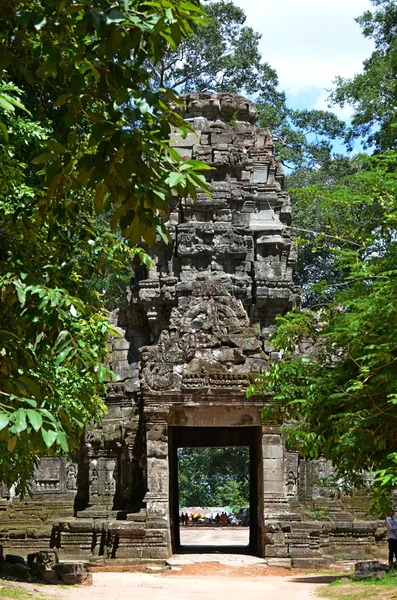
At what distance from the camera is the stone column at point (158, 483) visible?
17.1 meters

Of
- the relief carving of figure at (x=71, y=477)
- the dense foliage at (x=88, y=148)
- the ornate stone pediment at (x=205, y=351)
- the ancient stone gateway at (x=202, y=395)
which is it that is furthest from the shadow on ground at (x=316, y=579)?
the dense foliage at (x=88, y=148)

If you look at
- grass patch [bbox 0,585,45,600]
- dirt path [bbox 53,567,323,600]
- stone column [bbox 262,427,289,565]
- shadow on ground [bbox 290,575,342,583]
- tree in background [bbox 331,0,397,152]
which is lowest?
dirt path [bbox 53,567,323,600]

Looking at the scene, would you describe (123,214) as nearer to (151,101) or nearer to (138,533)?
(151,101)

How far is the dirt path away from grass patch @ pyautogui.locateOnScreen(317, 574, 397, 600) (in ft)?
0.95

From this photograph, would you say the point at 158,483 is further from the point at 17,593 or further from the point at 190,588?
the point at 17,593

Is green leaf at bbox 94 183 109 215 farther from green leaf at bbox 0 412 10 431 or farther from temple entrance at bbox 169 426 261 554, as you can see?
temple entrance at bbox 169 426 261 554

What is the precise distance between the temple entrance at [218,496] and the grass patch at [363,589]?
4.76 meters

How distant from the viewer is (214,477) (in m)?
51.5

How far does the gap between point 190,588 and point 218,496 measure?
1432 inches

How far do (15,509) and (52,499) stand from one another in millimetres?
881

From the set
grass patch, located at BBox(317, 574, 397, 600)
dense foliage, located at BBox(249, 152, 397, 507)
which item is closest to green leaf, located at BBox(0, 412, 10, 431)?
dense foliage, located at BBox(249, 152, 397, 507)

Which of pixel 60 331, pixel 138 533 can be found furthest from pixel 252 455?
pixel 60 331

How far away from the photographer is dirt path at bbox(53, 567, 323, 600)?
1287 centimetres

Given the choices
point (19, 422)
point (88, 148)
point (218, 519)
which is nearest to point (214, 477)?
point (218, 519)
